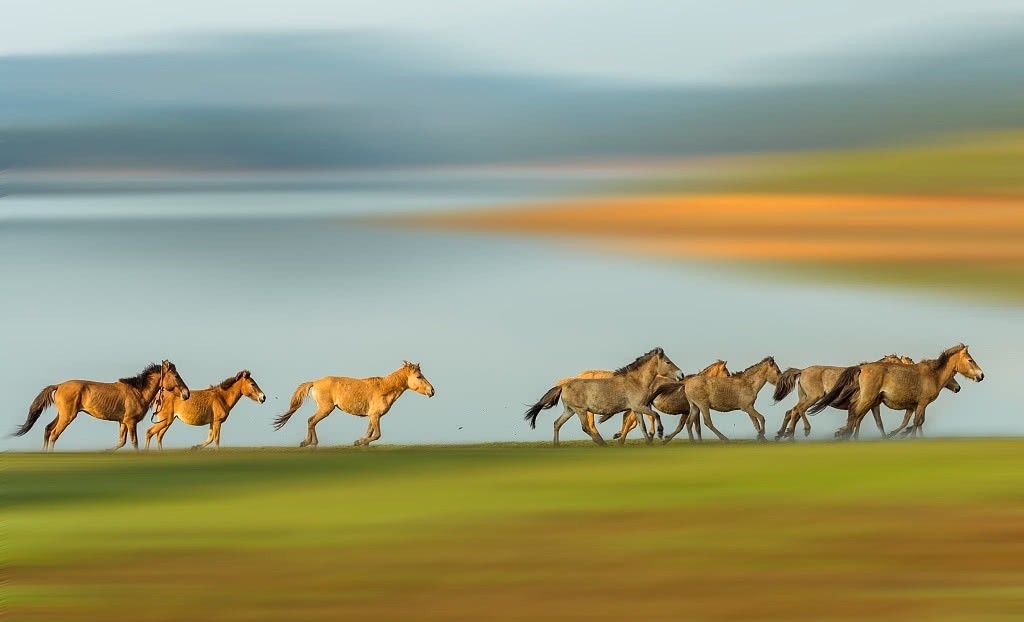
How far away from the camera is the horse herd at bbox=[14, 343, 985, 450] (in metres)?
31.9

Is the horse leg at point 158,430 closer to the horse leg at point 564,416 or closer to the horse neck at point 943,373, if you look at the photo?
the horse leg at point 564,416

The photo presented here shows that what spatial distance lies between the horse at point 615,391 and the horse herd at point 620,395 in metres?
0.02

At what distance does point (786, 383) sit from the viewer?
35062mm

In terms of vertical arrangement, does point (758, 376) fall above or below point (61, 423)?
above

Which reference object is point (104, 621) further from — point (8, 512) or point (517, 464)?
point (517, 464)

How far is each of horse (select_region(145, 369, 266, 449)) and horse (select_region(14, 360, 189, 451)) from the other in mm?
305

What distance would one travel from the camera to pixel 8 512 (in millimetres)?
16625

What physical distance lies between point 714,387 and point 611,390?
76.9 inches

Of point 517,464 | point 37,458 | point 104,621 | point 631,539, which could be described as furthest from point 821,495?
point 37,458

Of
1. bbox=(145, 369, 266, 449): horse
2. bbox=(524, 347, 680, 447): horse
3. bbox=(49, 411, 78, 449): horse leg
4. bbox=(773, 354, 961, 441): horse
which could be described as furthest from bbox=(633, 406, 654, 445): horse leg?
bbox=(49, 411, 78, 449): horse leg

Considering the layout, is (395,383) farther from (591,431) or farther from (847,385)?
(847,385)

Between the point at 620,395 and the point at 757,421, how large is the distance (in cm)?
264

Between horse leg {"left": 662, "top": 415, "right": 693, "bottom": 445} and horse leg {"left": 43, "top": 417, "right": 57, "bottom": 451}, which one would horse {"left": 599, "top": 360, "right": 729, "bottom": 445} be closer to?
horse leg {"left": 662, "top": 415, "right": 693, "bottom": 445}

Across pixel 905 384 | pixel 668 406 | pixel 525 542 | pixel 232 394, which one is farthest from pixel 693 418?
pixel 525 542
